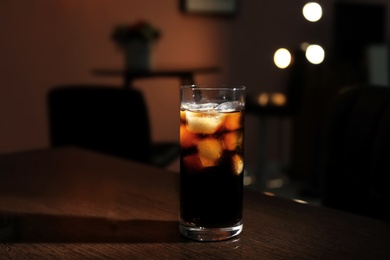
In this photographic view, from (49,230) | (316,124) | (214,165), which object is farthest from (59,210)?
(316,124)

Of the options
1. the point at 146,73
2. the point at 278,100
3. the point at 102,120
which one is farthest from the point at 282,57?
the point at 102,120

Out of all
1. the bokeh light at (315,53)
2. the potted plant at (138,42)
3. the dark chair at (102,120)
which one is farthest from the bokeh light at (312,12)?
the dark chair at (102,120)

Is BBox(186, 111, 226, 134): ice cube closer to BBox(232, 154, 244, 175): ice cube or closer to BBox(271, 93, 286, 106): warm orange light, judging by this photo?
BBox(232, 154, 244, 175): ice cube

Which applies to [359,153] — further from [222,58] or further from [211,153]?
[222,58]

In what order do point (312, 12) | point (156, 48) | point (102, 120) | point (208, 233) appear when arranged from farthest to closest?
point (156, 48) → point (312, 12) → point (102, 120) → point (208, 233)

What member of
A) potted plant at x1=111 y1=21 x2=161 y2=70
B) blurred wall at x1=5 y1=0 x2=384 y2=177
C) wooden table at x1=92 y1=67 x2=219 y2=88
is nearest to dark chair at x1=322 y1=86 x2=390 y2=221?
wooden table at x1=92 y1=67 x2=219 y2=88

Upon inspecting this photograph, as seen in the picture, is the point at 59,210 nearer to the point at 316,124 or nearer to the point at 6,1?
the point at 6,1
